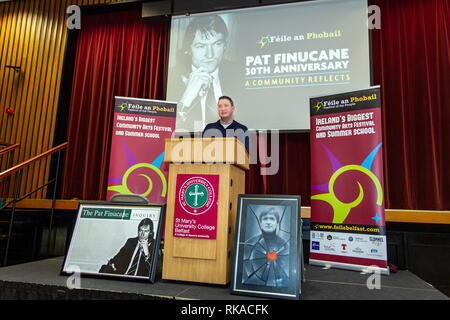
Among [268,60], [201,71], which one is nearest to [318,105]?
[268,60]

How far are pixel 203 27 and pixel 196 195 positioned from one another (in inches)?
132

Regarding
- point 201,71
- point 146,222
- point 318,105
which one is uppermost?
point 201,71

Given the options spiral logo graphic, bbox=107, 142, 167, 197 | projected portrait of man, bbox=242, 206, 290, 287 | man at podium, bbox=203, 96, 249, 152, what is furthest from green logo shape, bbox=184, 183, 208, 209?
spiral logo graphic, bbox=107, 142, 167, 197

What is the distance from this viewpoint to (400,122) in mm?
3809

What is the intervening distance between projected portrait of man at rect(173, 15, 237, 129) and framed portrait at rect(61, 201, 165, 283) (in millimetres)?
2375

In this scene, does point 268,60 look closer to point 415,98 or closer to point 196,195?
point 415,98

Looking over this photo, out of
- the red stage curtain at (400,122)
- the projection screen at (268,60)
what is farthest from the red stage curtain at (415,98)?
the projection screen at (268,60)

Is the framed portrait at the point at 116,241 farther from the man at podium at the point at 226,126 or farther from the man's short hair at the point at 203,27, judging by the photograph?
the man's short hair at the point at 203,27

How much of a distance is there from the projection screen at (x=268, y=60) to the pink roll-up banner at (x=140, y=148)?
78cm

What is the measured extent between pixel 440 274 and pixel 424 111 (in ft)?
6.30

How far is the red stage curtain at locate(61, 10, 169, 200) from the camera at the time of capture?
4656 millimetres

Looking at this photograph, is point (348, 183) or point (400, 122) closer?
point (348, 183)

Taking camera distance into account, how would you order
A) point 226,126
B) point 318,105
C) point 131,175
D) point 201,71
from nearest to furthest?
point 318,105, point 226,126, point 131,175, point 201,71
